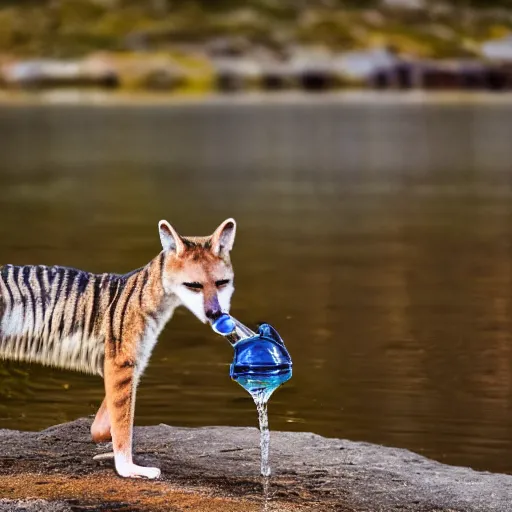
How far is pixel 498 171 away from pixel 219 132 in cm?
3810

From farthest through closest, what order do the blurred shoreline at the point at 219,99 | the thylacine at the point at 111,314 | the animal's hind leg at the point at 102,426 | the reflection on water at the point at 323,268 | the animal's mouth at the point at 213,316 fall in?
the blurred shoreline at the point at 219,99 < the reflection on water at the point at 323,268 < the animal's hind leg at the point at 102,426 < the thylacine at the point at 111,314 < the animal's mouth at the point at 213,316

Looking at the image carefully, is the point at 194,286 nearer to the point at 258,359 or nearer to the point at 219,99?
the point at 258,359

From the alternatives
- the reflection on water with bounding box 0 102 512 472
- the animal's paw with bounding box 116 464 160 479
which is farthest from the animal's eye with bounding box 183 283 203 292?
the reflection on water with bounding box 0 102 512 472

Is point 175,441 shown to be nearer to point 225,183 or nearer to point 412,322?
point 412,322

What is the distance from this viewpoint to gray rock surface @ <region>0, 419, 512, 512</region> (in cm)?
963

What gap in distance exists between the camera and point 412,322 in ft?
59.6

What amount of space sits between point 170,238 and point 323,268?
1417cm

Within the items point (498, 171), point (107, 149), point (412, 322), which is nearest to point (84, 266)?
point (412, 322)

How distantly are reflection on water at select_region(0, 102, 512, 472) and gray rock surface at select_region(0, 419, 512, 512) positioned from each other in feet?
4.15

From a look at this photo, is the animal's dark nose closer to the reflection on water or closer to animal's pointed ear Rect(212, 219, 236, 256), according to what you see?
animal's pointed ear Rect(212, 219, 236, 256)

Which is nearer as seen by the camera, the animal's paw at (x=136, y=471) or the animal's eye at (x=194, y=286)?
the animal's eye at (x=194, y=286)

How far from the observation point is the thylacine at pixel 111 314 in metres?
9.89

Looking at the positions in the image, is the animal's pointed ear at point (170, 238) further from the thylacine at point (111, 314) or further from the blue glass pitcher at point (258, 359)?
the blue glass pitcher at point (258, 359)

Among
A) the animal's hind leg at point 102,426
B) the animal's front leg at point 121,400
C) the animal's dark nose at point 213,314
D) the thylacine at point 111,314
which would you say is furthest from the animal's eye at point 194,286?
the animal's hind leg at point 102,426
